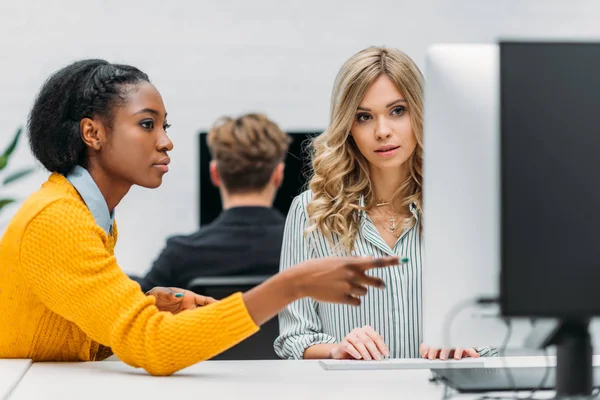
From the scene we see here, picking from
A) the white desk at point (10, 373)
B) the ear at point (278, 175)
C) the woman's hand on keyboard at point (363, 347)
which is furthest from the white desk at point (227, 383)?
the ear at point (278, 175)

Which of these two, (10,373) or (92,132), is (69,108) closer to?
(92,132)

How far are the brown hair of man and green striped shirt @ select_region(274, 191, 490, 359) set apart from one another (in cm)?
144

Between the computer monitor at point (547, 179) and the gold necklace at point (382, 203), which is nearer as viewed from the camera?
the computer monitor at point (547, 179)

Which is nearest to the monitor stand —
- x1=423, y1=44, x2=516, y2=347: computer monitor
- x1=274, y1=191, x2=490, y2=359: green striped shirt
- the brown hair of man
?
x1=423, y1=44, x2=516, y2=347: computer monitor

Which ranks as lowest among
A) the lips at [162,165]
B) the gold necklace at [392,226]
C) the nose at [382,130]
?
the gold necklace at [392,226]

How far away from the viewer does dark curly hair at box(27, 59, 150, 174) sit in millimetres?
1712

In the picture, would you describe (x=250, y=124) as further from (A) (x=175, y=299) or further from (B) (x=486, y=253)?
(B) (x=486, y=253)

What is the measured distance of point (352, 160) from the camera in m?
2.19

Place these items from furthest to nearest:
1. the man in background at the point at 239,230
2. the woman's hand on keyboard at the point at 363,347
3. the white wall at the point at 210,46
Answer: the white wall at the point at 210,46, the man in background at the point at 239,230, the woman's hand on keyboard at the point at 363,347

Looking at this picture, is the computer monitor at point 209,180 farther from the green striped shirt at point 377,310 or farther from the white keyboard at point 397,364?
the white keyboard at point 397,364

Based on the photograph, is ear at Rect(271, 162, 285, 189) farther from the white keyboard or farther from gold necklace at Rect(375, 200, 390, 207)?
the white keyboard

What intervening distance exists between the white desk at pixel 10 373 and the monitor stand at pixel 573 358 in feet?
2.81

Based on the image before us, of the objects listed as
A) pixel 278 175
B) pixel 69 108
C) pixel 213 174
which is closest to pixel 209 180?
pixel 213 174

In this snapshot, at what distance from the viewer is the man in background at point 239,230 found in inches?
125
